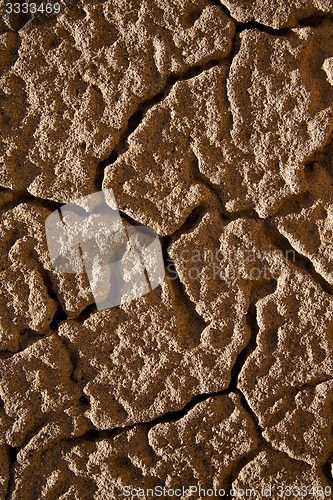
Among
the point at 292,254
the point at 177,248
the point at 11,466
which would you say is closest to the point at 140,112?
the point at 177,248

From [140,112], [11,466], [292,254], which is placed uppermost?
[140,112]

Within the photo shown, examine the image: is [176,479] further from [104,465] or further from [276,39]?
[276,39]

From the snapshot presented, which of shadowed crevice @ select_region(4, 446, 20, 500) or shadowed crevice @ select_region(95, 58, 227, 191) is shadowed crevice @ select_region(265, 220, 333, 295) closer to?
shadowed crevice @ select_region(95, 58, 227, 191)

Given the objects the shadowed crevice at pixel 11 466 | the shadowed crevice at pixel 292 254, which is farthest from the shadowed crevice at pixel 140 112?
the shadowed crevice at pixel 11 466

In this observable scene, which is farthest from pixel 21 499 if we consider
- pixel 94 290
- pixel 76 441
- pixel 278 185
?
pixel 278 185

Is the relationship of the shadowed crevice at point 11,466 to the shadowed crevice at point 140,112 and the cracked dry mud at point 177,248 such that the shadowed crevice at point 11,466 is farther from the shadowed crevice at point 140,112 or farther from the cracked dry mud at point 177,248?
the shadowed crevice at point 140,112

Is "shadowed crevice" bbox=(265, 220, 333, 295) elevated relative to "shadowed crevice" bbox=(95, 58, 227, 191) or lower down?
lower down

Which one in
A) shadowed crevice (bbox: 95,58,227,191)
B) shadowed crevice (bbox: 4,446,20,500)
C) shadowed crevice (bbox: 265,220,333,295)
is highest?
shadowed crevice (bbox: 95,58,227,191)

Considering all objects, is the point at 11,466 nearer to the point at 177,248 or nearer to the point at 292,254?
the point at 177,248

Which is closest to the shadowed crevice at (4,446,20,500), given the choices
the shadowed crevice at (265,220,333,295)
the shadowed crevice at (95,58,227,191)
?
the shadowed crevice at (95,58,227,191)
